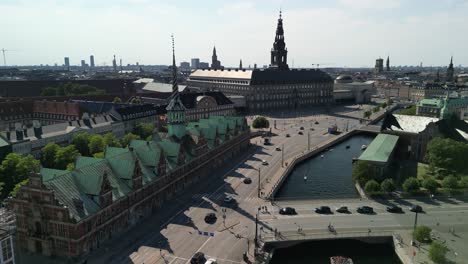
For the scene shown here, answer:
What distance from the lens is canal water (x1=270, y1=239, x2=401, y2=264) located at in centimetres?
7050

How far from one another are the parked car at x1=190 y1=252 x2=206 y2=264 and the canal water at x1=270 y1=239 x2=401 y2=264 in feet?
43.7

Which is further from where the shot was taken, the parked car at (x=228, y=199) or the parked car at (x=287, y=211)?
the parked car at (x=228, y=199)

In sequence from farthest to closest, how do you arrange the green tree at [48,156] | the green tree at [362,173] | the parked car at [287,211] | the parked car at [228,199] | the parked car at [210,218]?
the green tree at [48,156] → the green tree at [362,173] → the parked car at [228,199] → the parked car at [287,211] → the parked car at [210,218]

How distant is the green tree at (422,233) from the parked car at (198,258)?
1534 inches

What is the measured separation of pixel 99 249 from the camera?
65750mm

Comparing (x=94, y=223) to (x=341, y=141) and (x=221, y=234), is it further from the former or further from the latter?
(x=341, y=141)

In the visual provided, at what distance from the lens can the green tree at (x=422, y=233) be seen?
7012 centimetres

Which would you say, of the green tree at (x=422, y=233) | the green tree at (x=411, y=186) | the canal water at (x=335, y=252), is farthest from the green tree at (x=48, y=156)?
the green tree at (x=411, y=186)

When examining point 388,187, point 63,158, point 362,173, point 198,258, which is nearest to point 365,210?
point 388,187

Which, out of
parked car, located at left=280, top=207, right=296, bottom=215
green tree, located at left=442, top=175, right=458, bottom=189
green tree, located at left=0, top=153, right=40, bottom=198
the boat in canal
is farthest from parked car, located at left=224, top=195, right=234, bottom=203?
green tree, located at left=442, top=175, right=458, bottom=189

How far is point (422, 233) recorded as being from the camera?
2763 inches

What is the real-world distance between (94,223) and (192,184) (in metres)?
37.9

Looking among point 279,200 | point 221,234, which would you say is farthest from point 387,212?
point 221,234

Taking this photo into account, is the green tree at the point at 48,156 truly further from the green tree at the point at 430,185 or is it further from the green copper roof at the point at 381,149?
the green tree at the point at 430,185
